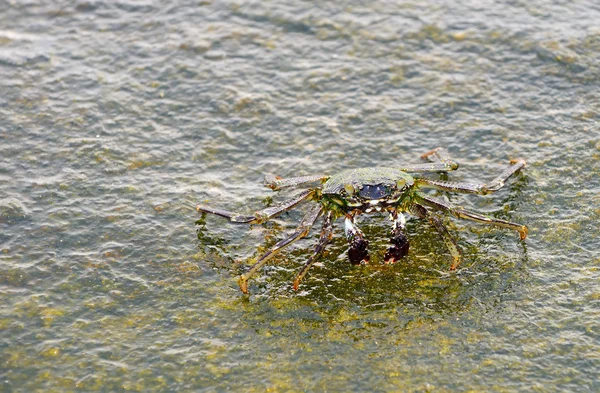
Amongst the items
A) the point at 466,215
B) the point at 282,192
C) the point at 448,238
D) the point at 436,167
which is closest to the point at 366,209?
the point at 448,238

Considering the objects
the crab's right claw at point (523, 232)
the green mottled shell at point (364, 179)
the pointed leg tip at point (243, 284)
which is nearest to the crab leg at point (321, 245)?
the green mottled shell at point (364, 179)

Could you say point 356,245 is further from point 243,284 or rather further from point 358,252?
point 243,284

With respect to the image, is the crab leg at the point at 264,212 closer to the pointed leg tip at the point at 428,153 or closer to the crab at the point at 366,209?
the crab at the point at 366,209

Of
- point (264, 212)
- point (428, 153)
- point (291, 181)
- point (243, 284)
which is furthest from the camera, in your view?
point (428, 153)

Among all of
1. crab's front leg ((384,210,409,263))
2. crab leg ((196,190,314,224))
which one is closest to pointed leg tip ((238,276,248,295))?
crab leg ((196,190,314,224))

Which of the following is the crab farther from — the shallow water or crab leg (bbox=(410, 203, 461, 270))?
the shallow water

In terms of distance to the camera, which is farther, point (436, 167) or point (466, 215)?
point (436, 167)

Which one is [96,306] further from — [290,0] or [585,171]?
[290,0]
